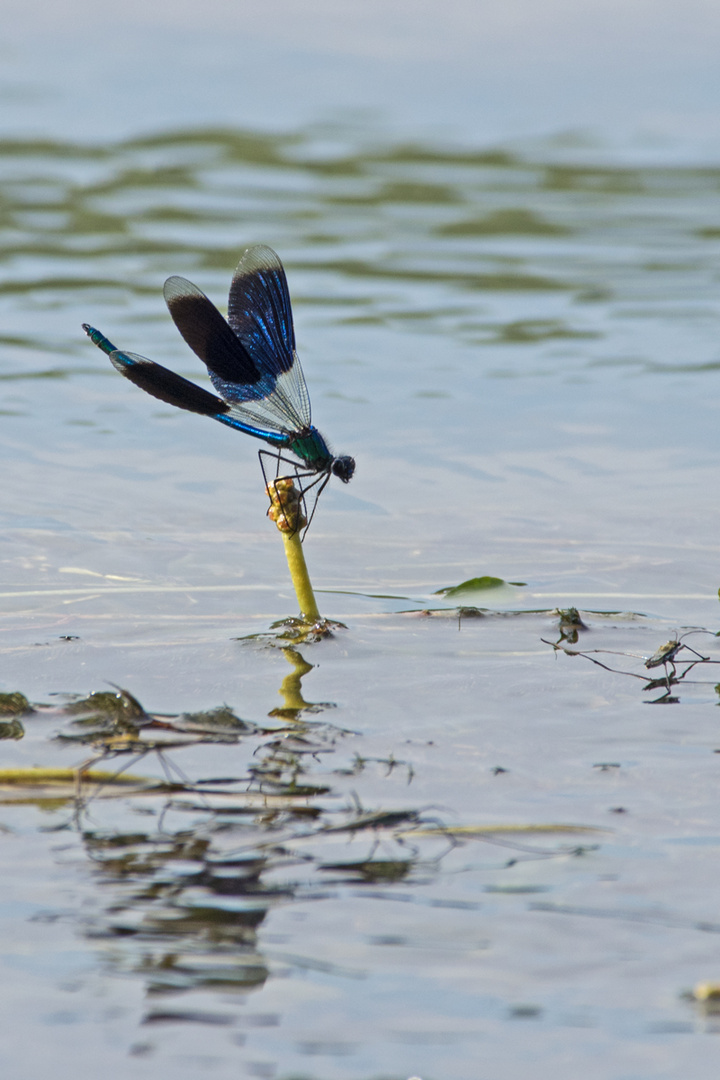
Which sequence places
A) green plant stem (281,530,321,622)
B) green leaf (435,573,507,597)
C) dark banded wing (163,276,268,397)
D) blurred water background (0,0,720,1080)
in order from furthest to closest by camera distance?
green leaf (435,573,507,597), dark banded wing (163,276,268,397), green plant stem (281,530,321,622), blurred water background (0,0,720,1080)

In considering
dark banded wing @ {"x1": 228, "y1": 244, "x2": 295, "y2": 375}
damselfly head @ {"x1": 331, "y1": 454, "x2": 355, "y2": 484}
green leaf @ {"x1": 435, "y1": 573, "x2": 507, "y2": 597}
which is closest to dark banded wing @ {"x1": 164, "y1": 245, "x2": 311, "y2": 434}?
→ dark banded wing @ {"x1": 228, "y1": 244, "x2": 295, "y2": 375}

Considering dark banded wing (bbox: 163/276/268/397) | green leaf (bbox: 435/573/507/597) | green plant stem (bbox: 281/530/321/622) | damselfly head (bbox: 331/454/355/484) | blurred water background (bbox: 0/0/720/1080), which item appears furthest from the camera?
green leaf (bbox: 435/573/507/597)

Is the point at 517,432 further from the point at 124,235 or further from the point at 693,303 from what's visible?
the point at 124,235

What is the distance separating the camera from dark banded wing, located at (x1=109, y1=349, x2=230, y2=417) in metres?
3.91

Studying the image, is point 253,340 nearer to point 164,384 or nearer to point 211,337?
point 211,337

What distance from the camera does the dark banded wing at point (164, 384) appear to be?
391cm

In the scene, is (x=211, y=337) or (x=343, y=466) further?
(x=211, y=337)

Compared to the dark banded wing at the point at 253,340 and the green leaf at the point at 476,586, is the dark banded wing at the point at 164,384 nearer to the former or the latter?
the dark banded wing at the point at 253,340

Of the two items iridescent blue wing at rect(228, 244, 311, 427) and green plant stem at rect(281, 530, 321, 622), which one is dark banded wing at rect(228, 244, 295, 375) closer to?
iridescent blue wing at rect(228, 244, 311, 427)

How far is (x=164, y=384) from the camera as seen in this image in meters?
3.93

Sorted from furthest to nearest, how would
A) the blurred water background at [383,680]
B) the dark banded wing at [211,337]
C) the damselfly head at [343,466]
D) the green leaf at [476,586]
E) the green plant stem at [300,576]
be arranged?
the green leaf at [476,586]
the dark banded wing at [211,337]
the damselfly head at [343,466]
the green plant stem at [300,576]
the blurred water background at [383,680]

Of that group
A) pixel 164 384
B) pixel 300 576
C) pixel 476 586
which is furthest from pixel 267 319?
pixel 476 586

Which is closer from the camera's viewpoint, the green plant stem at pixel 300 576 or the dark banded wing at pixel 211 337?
the green plant stem at pixel 300 576

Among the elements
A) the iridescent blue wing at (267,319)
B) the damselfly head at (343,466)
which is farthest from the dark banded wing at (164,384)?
the damselfly head at (343,466)
